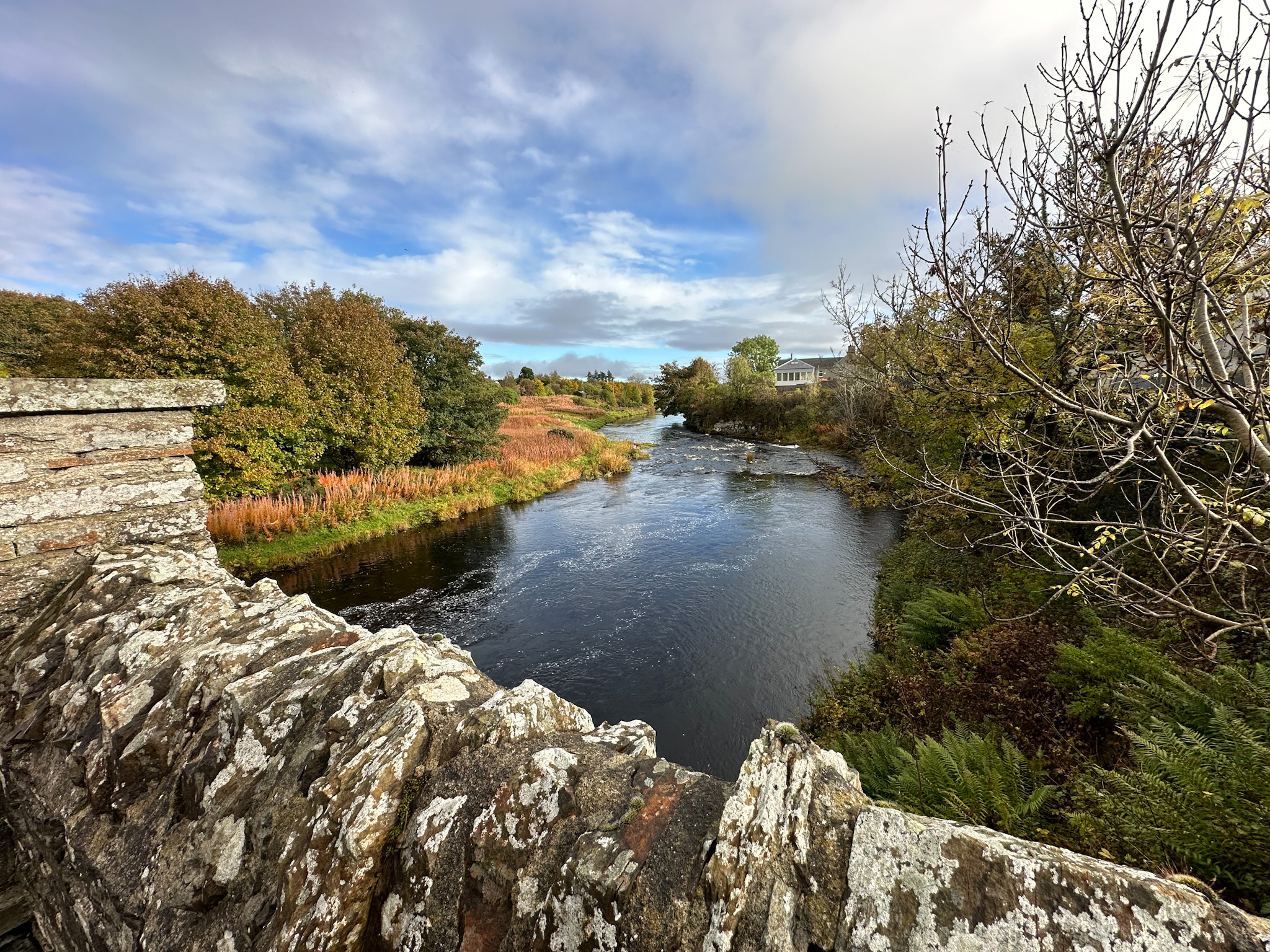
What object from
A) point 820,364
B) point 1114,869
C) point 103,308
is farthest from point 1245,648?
point 820,364

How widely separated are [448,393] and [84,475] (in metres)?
18.4

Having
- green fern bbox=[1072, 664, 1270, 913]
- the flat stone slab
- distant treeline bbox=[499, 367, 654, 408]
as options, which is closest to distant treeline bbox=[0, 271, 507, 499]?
the flat stone slab

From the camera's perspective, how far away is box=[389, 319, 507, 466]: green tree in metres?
20.6

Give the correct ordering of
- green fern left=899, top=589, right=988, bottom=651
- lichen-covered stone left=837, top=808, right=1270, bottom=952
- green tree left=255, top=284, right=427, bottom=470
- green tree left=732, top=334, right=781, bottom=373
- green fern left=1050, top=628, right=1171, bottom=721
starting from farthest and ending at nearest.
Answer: green tree left=732, top=334, right=781, bottom=373, green tree left=255, top=284, right=427, bottom=470, green fern left=899, top=589, right=988, bottom=651, green fern left=1050, top=628, right=1171, bottom=721, lichen-covered stone left=837, top=808, right=1270, bottom=952

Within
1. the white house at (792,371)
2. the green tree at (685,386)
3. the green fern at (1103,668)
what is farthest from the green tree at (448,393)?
the white house at (792,371)

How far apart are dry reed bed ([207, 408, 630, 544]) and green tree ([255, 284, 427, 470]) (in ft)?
3.12

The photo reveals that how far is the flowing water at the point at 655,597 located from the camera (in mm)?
6855

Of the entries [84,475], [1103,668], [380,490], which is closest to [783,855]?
[84,475]

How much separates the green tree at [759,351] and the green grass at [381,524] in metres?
45.6

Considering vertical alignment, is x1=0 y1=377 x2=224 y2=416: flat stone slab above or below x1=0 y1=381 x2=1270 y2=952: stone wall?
above

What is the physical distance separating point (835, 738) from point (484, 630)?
5807 millimetres

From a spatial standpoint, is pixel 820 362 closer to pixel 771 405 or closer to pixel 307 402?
pixel 771 405

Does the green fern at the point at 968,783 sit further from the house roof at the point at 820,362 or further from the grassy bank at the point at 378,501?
the house roof at the point at 820,362

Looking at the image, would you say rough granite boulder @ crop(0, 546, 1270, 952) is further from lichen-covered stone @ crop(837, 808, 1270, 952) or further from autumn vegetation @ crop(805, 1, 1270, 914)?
autumn vegetation @ crop(805, 1, 1270, 914)
